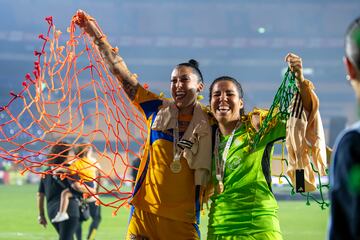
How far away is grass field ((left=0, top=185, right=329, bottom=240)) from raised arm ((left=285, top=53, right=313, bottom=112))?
6.72 meters

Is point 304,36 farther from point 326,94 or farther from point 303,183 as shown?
point 303,183

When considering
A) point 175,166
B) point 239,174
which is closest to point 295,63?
point 239,174

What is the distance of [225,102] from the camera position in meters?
3.86

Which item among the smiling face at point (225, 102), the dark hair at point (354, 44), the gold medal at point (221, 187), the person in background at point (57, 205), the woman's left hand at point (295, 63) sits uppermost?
the woman's left hand at point (295, 63)

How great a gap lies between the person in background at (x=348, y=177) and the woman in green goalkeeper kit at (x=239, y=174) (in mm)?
2025

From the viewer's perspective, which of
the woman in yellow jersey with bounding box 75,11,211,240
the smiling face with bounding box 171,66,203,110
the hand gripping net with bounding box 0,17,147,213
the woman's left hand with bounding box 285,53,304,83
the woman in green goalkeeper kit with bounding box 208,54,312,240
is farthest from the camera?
the hand gripping net with bounding box 0,17,147,213

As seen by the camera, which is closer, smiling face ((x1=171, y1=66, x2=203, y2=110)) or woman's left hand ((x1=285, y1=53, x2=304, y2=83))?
woman's left hand ((x1=285, y1=53, x2=304, y2=83))

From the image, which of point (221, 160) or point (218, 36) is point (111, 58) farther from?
point (218, 36)

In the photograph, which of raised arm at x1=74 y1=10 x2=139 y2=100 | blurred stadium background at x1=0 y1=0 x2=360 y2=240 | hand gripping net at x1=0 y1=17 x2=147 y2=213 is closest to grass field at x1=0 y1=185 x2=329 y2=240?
hand gripping net at x1=0 y1=17 x2=147 y2=213

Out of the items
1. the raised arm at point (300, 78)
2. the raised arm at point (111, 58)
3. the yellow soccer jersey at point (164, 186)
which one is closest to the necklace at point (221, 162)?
the yellow soccer jersey at point (164, 186)

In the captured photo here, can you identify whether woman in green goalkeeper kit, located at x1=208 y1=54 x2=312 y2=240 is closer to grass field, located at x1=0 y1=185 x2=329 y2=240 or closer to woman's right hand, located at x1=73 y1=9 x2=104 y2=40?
woman's right hand, located at x1=73 y1=9 x2=104 y2=40

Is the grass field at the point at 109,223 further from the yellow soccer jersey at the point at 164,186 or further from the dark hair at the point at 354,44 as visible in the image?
the dark hair at the point at 354,44

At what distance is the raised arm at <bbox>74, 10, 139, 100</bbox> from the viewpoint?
4184mm

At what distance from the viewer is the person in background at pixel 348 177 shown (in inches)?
60.4
